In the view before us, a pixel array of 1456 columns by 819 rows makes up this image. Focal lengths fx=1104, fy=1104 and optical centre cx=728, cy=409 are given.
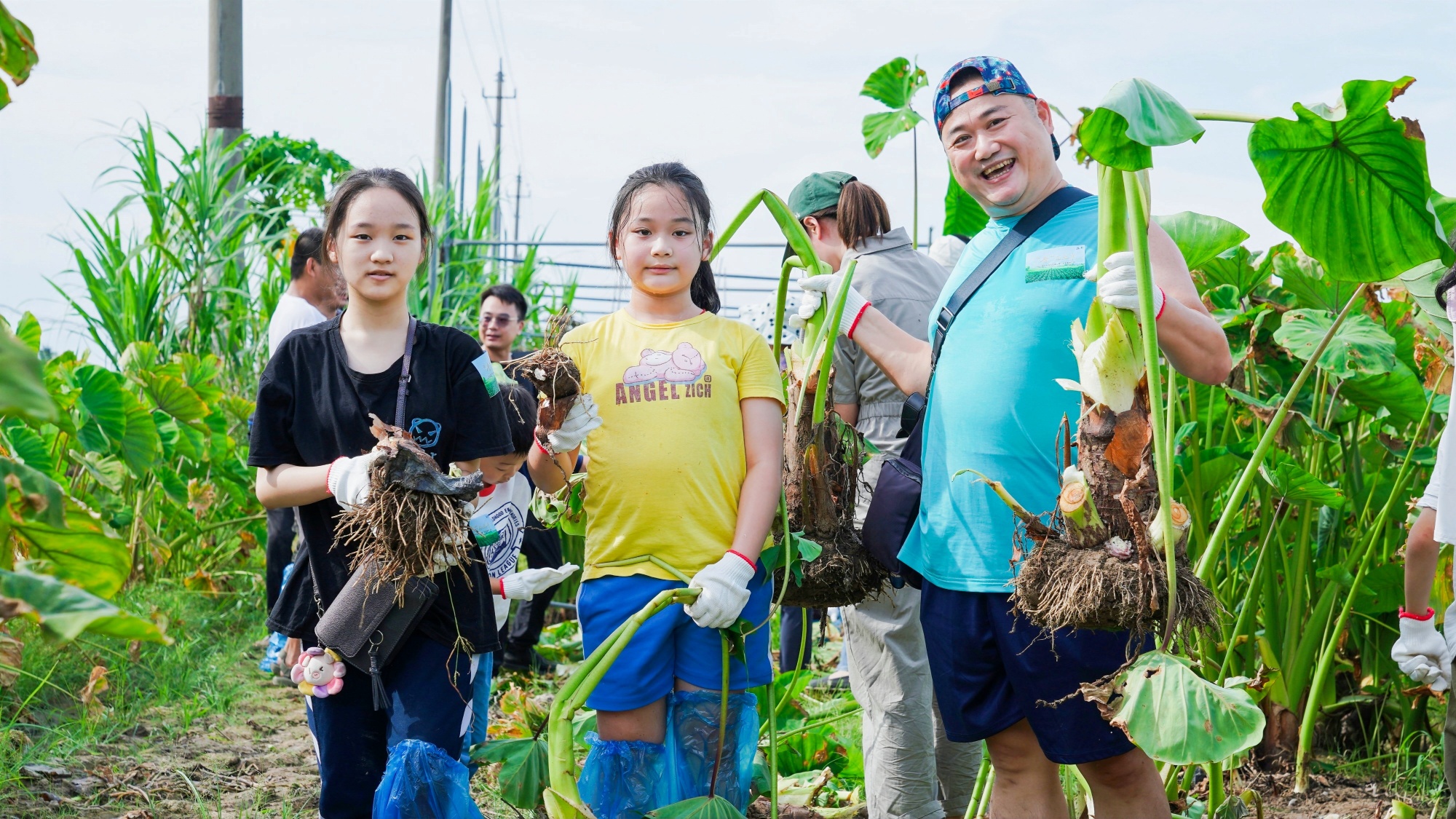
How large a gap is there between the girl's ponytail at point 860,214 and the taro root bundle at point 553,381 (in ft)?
4.02

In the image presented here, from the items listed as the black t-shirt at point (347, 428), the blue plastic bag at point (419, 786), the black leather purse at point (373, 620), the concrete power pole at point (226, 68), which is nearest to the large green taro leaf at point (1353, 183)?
the black t-shirt at point (347, 428)

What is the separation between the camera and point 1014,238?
6.43 feet

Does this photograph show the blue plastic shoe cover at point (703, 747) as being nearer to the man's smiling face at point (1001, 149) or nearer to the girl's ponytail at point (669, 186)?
the girl's ponytail at point (669, 186)

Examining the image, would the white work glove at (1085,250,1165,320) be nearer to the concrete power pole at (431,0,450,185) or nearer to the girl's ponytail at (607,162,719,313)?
the girl's ponytail at (607,162,719,313)

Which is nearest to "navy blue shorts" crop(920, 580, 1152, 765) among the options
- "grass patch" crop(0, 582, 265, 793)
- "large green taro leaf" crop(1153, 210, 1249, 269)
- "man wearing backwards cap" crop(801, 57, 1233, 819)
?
"man wearing backwards cap" crop(801, 57, 1233, 819)

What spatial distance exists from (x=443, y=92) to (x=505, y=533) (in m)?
9.25

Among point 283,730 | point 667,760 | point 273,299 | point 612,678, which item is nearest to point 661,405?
point 612,678

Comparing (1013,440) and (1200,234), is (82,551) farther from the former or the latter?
(1200,234)

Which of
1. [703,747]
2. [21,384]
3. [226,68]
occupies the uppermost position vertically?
[226,68]

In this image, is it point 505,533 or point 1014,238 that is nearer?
point 1014,238

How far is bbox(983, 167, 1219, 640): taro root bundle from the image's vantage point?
160 centimetres

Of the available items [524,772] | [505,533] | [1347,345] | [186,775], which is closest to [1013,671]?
[524,772]

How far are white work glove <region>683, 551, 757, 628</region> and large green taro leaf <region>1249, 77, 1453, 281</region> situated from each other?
3.53 ft

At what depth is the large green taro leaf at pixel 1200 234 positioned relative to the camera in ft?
8.60
